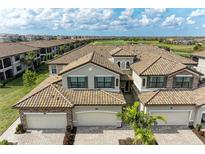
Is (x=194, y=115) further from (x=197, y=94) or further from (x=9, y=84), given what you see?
(x=9, y=84)

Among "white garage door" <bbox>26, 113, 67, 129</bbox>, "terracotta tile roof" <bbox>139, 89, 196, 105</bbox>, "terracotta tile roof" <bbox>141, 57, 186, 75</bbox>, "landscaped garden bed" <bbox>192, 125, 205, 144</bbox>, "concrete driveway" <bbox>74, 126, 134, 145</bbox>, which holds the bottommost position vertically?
"concrete driveway" <bbox>74, 126, 134, 145</bbox>

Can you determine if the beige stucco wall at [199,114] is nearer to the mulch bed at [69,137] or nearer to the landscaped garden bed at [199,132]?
the landscaped garden bed at [199,132]

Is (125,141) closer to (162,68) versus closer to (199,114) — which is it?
(199,114)

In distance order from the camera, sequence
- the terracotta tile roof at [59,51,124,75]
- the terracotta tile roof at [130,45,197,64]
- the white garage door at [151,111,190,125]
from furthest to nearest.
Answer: the terracotta tile roof at [130,45,197,64] → the terracotta tile roof at [59,51,124,75] → the white garage door at [151,111,190,125]

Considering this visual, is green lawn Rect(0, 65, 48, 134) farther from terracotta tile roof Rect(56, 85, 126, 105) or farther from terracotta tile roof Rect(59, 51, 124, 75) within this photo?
terracotta tile roof Rect(59, 51, 124, 75)

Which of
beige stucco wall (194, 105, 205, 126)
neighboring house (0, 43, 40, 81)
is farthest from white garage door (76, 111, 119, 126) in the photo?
neighboring house (0, 43, 40, 81)

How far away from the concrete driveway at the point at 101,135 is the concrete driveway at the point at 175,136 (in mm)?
2704

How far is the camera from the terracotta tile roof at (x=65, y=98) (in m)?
16.6

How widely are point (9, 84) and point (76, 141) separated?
83.3ft

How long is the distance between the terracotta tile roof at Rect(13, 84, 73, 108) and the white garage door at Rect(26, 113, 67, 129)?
1045mm

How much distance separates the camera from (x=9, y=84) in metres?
34.6

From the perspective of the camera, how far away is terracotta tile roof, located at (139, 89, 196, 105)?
17406 mm
